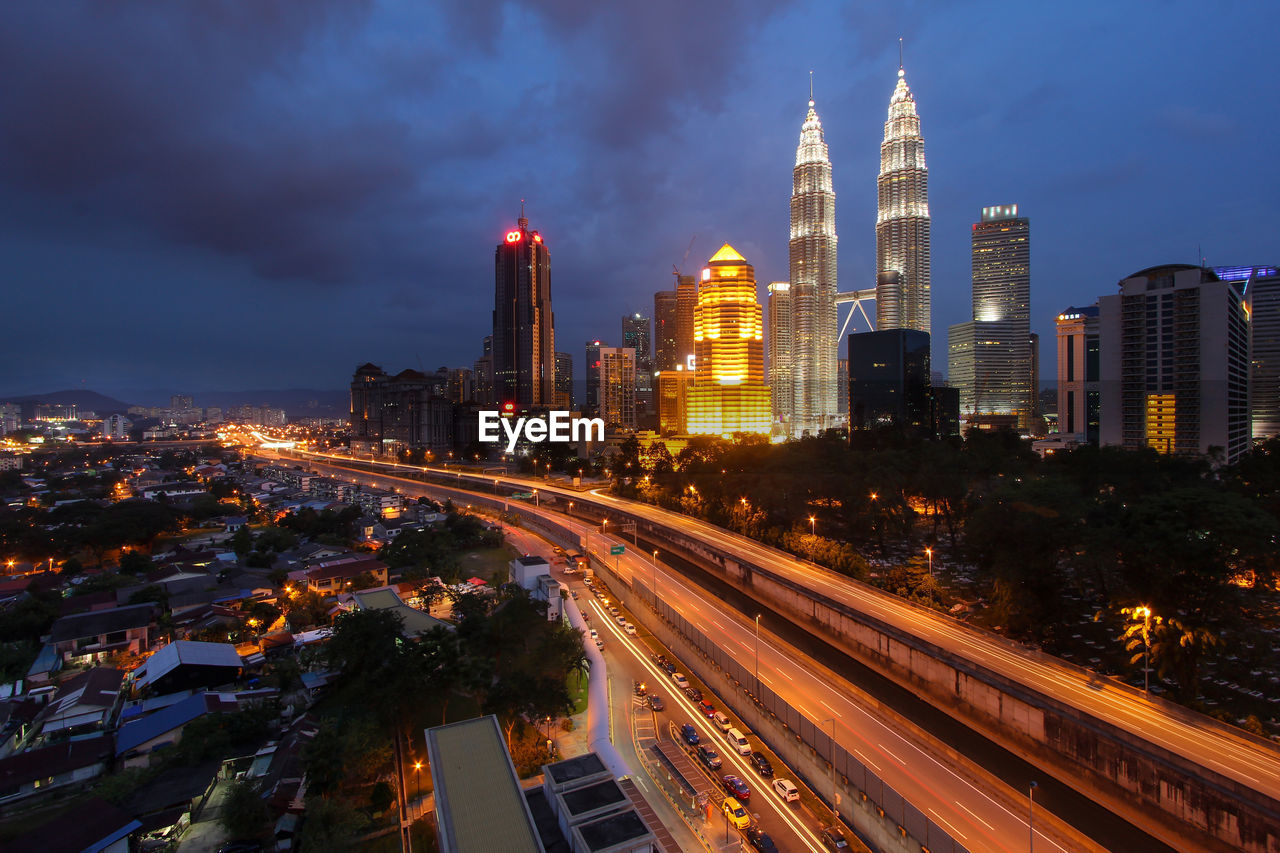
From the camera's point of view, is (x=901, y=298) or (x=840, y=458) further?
(x=901, y=298)

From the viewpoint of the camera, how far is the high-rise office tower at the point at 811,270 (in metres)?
129

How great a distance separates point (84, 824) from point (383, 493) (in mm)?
43114

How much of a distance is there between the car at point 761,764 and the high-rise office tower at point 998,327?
98.4 m

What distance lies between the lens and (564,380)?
135 meters

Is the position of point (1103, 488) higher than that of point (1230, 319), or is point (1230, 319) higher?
point (1230, 319)

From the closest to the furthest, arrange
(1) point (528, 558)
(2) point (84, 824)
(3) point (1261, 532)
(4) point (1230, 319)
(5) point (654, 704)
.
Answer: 1. (2) point (84, 824)
2. (3) point (1261, 532)
3. (5) point (654, 704)
4. (1) point (528, 558)
5. (4) point (1230, 319)

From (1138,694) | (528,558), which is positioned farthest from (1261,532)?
(528,558)

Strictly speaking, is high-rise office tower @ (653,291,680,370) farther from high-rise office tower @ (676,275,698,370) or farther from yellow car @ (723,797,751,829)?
yellow car @ (723,797,751,829)

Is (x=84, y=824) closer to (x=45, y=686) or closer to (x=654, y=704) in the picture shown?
(x=45, y=686)

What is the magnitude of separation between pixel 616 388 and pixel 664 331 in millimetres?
74127

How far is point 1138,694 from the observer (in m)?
13.1

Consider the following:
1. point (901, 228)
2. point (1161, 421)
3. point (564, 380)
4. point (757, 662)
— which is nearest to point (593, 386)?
point (564, 380)

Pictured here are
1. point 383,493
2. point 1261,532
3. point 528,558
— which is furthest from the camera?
point 383,493

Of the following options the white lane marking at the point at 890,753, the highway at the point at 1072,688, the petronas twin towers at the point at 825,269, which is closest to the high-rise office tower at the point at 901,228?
the petronas twin towers at the point at 825,269
